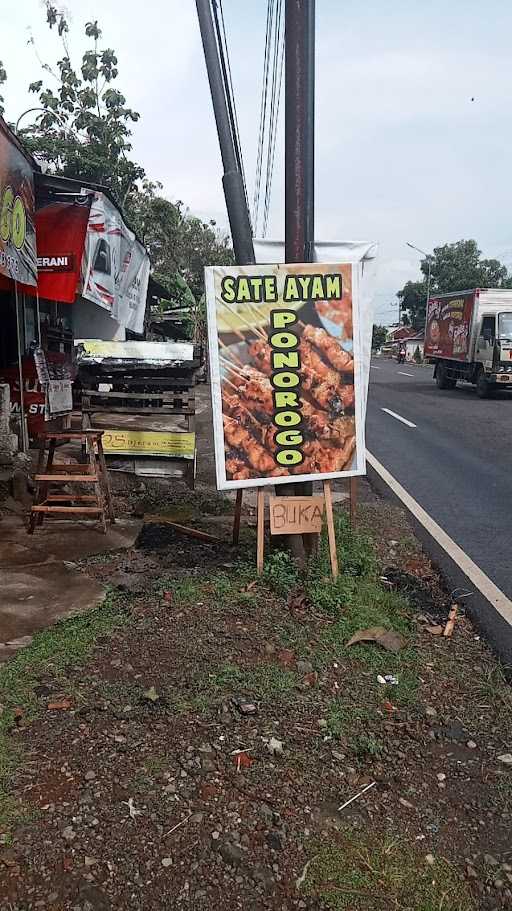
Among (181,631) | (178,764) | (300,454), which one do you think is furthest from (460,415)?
(178,764)

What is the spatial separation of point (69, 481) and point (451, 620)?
11.2 feet

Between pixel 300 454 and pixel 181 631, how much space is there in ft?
4.87

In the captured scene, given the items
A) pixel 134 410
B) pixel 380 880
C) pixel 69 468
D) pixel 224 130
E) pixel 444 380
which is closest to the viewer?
pixel 380 880

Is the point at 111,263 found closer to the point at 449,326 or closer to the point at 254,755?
the point at 254,755

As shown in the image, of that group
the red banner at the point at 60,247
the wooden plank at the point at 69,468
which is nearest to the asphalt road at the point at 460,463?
the wooden plank at the point at 69,468

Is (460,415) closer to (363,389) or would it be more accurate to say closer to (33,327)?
(33,327)

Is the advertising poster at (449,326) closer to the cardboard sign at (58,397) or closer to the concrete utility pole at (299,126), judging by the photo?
the cardboard sign at (58,397)

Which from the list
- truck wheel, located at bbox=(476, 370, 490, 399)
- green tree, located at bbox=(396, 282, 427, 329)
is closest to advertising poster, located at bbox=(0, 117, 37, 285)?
truck wheel, located at bbox=(476, 370, 490, 399)

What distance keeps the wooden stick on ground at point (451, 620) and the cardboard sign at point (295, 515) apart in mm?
1022

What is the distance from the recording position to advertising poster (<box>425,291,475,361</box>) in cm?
2292

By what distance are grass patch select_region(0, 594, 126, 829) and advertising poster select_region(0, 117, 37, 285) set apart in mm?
3561

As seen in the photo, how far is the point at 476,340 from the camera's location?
2209 centimetres

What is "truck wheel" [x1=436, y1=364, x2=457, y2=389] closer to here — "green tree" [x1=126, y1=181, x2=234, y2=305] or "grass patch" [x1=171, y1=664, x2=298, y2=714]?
"green tree" [x1=126, y1=181, x2=234, y2=305]

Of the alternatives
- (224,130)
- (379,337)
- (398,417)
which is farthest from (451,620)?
(379,337)
